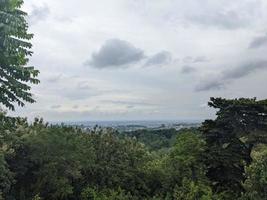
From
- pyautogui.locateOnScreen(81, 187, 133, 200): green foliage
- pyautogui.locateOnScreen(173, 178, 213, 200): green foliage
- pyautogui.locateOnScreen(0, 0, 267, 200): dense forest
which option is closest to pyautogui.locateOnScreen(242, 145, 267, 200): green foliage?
pyautogui.locateOnScreen(0, 0, 267, 200): dense forest

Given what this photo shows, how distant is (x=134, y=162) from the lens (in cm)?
3766

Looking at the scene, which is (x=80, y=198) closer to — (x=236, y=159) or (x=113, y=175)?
(x=113, y=175)

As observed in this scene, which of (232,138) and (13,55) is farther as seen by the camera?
(232,138)

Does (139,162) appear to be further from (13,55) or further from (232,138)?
(13,55)

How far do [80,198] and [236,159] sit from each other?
38.8 feet

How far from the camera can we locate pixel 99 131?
38594mm

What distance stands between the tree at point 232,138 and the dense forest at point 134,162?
0.07 metres

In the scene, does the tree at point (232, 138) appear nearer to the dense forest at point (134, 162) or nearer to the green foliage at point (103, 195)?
the dense forest at point (134, 162)

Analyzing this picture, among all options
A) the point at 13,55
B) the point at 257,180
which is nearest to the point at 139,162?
the point at 257,180

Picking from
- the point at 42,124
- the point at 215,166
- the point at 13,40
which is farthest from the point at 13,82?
the point at 215,166

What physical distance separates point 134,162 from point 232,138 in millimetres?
7674

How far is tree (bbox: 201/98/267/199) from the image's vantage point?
36875mm

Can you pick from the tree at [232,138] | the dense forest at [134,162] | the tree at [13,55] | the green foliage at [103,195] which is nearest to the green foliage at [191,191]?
the dense forest at [134,162]

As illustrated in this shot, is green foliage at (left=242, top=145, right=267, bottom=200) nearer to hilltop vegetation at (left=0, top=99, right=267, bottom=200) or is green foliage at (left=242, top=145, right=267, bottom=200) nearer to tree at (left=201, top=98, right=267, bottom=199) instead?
hilltop vegetation at (left=0, top=99, right=267, bottom=200)
